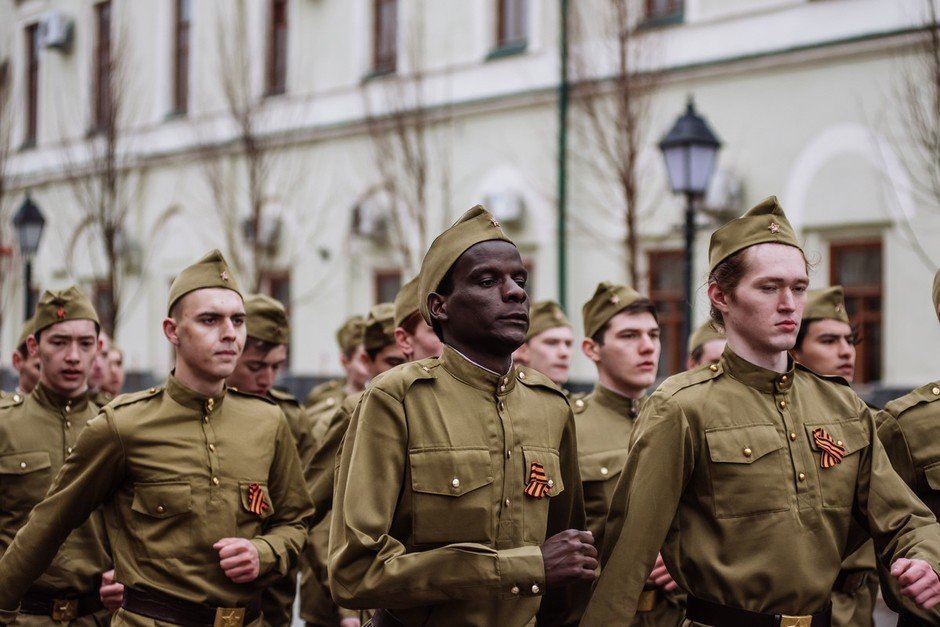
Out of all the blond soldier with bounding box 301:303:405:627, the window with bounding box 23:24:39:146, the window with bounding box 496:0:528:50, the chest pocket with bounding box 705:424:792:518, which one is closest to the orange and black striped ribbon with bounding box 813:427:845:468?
the chest pocket with bounding box 705:424:792:518

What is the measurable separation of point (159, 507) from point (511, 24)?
15.0 meters

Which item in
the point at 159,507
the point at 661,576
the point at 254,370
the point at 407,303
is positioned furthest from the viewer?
the point at 254,370

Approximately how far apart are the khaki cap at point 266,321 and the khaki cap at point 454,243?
310cm

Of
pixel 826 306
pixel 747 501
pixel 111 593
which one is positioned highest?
pixel 826 306

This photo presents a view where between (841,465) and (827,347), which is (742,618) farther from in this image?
(827,347)

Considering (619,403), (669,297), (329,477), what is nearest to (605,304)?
(619,403)

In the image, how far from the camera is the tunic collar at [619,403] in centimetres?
651

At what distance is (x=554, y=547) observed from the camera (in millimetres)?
3859

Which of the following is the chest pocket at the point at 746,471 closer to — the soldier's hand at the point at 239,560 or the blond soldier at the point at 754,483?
the blond soldier at the point at 754,483

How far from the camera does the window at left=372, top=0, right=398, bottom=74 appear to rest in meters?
20.8

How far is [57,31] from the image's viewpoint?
26906 millimetres

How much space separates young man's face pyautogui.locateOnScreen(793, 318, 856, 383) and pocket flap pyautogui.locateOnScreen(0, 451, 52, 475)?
3666mm

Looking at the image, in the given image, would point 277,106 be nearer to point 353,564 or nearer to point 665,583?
point 665,583

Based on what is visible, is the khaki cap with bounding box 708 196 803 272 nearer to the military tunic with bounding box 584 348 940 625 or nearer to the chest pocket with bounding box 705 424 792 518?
the military tunic with bounding box 584 348 940 625
